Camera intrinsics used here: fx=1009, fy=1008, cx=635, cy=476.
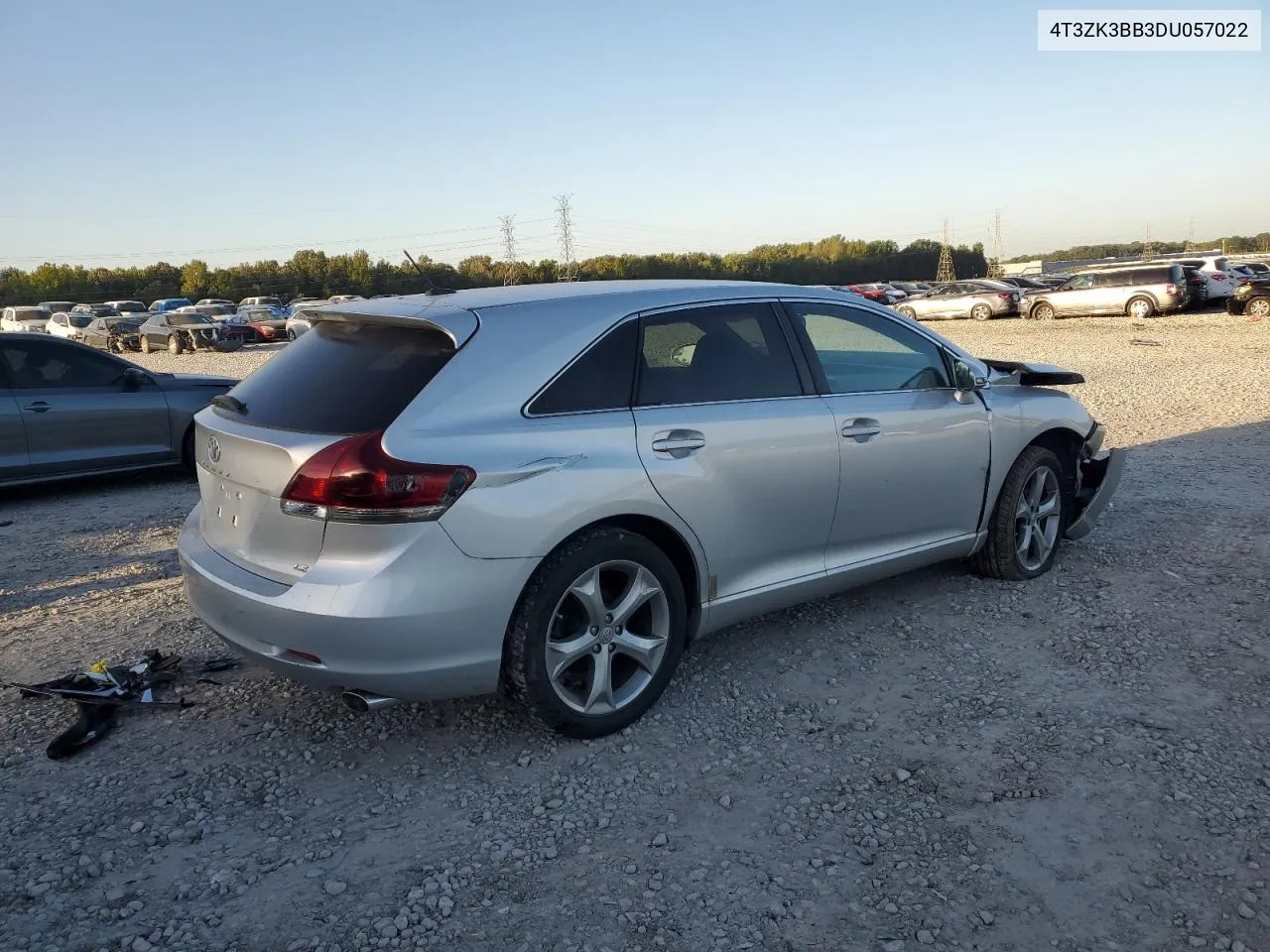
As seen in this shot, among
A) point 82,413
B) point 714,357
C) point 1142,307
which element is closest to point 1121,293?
point 1142,307

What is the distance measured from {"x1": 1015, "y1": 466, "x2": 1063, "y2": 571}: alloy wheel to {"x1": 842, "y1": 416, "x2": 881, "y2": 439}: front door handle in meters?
1.23

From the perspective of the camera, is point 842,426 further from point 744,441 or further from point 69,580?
point 69,580

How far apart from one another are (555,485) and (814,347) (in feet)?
5.27

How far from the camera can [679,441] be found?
3.79 m

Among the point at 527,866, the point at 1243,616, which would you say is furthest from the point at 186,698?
the point at 1243,616

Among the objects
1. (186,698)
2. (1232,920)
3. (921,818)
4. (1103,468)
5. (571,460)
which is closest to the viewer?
(1232,920)

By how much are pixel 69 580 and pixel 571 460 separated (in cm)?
402

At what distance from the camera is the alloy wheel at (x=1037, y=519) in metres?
5.32

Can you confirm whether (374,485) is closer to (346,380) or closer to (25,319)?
(346,380)

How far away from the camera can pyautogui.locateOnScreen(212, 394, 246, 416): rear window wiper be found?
12.4ft

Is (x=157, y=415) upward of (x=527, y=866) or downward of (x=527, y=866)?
upward

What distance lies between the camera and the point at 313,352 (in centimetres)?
385

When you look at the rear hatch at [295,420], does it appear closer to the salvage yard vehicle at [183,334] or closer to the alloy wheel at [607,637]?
the alloy wheel at [607,637]

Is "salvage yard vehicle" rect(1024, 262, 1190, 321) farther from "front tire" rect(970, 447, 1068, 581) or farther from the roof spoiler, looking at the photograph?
the roof spoiler
